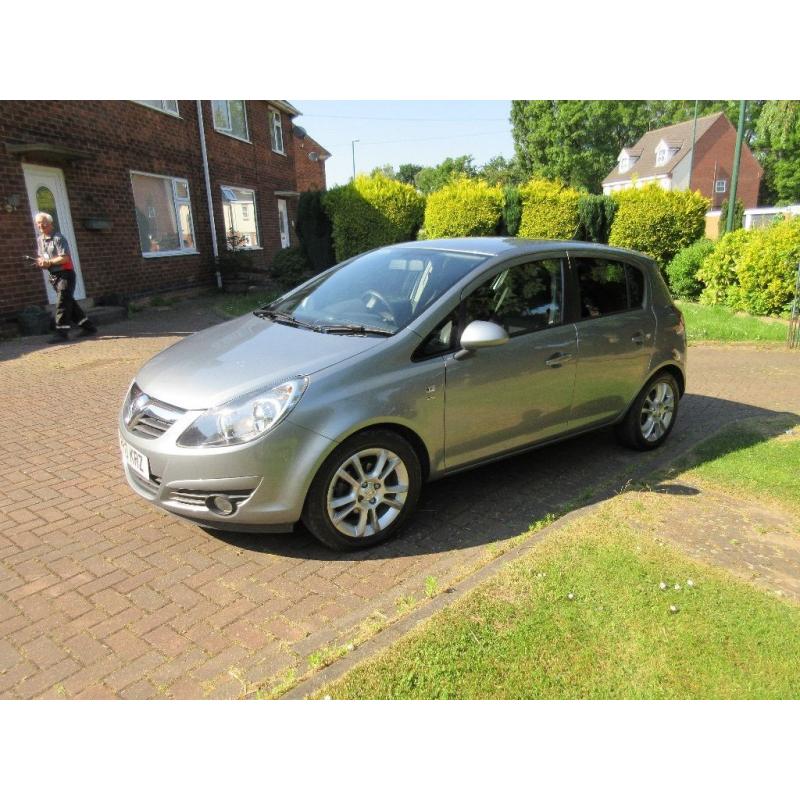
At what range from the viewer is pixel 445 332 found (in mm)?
3750

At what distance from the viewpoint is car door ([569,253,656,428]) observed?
451 cm

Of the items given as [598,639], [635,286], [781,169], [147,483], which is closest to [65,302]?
[147,483]

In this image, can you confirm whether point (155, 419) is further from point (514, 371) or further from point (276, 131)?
point (276, 131)

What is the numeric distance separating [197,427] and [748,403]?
5.96 metres

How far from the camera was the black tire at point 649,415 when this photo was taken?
5059mm

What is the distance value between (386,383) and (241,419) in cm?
81

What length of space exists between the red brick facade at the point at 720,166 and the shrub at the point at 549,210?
1821 inches

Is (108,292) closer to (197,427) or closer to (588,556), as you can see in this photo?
(197,427)

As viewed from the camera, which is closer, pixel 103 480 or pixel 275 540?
pixel 275 540

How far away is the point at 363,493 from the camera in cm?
346

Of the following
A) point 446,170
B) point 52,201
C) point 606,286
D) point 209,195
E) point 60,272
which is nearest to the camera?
point 606,286

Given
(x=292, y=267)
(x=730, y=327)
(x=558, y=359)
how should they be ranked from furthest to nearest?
1. (x=292, y=267)
2. (x=730, y=327)
3. (x=558, y=359)

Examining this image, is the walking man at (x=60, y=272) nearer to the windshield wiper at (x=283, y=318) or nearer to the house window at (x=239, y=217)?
the windshield wiper at (x=283, y=318)

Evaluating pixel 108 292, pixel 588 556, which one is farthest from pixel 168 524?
pixel 108 292
